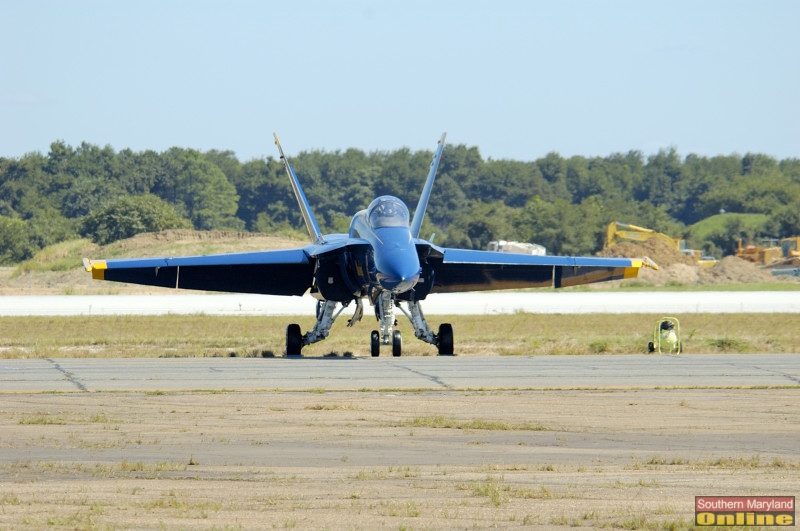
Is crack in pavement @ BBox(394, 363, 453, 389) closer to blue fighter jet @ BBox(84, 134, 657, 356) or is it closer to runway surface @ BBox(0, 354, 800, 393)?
runway surface @ BBox(0, 354, 800, 393)

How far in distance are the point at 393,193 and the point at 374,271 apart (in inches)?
3495

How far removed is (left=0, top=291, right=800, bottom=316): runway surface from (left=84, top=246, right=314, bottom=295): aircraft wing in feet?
45.5

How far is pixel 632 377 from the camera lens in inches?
674

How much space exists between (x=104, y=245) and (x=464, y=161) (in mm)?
61081

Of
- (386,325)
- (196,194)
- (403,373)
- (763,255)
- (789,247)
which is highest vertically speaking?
(196,194)

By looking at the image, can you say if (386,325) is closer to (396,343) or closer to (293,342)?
(396,343)

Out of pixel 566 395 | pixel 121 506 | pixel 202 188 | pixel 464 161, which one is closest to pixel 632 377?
pixel 566 395

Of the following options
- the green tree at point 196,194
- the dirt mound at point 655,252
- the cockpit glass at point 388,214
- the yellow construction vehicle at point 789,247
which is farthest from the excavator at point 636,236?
the cockpit glass at point 388,214

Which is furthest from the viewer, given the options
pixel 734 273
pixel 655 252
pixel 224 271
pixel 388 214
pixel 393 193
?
pixel 393 193

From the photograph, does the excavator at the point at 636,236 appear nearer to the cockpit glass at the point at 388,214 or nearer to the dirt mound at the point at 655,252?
the dirt mound at the point at 655,252

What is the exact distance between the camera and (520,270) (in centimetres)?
2491

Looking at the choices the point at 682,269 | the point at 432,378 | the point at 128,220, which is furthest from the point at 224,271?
the point at 128,220

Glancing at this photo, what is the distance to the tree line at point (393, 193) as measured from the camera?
8612cm

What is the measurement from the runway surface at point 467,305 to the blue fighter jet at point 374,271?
1315 cm
